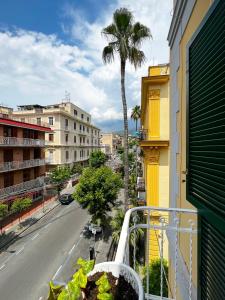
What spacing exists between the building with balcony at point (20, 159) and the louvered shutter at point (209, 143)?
21.9 meters

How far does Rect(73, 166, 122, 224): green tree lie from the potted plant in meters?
16.4

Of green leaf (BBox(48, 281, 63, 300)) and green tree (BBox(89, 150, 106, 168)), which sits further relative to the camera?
green tree (BBox(89, 150, 106, 168))

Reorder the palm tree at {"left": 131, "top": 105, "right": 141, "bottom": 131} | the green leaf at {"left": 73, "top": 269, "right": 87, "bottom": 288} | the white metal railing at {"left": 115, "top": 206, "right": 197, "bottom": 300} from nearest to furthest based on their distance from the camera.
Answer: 1. the green leaf at {"left": 73, "top": 269, "right": 87, "bottom": 288}
2. the white metal railing at {"left": 115, "top": 206, "right": 197, "bottom": 300}
3. the palm tree at {"left": 131, "top": 105, "right": 141, "bottom": 131}

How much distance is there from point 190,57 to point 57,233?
2036 cm

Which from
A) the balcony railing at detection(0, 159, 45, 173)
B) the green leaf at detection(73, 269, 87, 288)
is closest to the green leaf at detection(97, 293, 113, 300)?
the green leaf at detection(73, 269, 87, 288)

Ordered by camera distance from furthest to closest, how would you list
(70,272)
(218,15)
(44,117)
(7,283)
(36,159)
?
1. (44,117)
2. (36,159)
3. (70,272)
4. (7,283)
5. (218,15)

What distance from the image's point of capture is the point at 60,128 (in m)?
36.5

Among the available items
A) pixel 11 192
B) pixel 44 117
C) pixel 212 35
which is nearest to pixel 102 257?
pixel 11 192

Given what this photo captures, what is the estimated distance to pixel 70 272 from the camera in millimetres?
14148

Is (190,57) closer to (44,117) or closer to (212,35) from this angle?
(212,35)

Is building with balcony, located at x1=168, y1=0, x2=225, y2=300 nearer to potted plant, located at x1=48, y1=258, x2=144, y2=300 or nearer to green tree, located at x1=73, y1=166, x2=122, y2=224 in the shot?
potted plant, located at x1=48, y1=258, x2=144, y2=300

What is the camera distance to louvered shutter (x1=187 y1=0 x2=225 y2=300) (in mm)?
1928

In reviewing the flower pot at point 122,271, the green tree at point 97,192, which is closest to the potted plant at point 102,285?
the flower pot at point 122,271

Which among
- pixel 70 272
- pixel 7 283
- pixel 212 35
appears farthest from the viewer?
pixel 70 272
